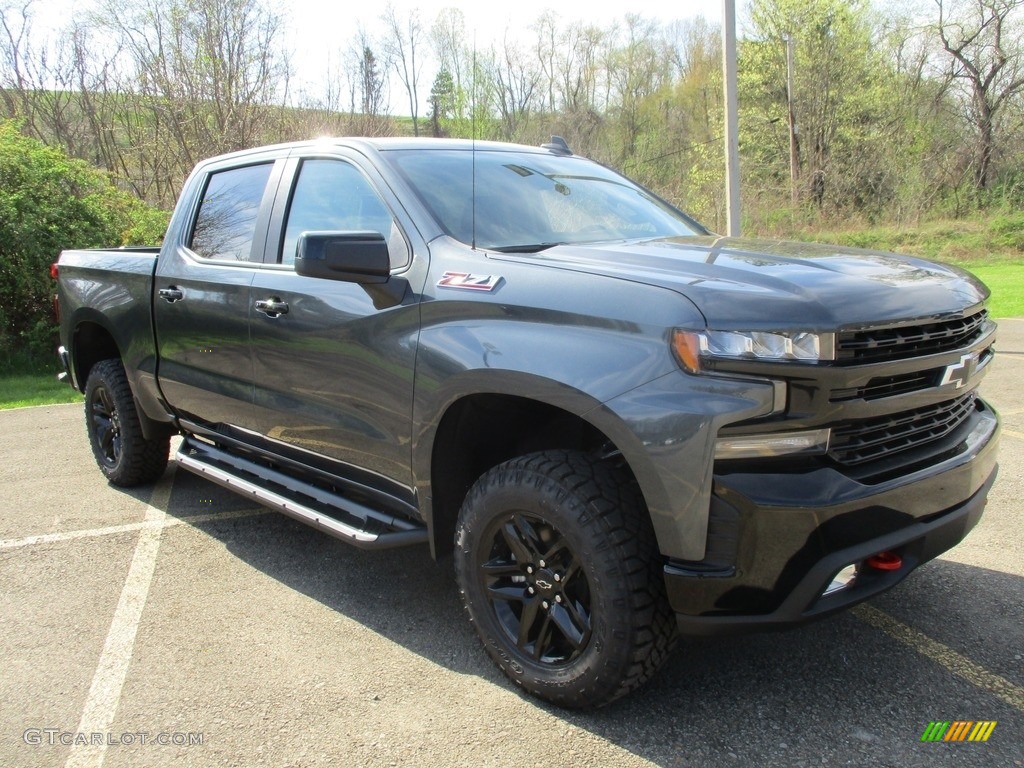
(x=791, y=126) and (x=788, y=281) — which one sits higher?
(x=791, y=126)

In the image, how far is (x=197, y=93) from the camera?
18.5 metres

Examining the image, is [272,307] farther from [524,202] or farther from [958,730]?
[958,730]

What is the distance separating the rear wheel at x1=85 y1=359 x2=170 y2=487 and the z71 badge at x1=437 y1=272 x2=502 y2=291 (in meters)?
3.05

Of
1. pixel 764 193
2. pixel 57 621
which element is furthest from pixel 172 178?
pixel 764 193

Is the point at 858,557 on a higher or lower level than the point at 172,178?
lower

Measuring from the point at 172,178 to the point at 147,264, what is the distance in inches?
701

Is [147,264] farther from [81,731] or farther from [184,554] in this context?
[81,731]

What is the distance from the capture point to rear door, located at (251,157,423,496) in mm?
3082

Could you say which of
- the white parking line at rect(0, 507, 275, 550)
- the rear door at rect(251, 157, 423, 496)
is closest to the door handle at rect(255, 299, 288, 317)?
the rear door at rect(251, 157, 423, 496)

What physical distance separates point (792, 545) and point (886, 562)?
0.45 m

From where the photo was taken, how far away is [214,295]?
4023mm

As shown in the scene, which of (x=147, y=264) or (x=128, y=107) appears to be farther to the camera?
(x=128, y=107)

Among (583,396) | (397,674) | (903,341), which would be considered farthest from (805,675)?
(397,674)

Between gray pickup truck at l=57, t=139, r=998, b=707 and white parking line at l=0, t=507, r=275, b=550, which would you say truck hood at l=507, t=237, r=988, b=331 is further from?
white parking line at l=0, t=507, r=275, b=550
